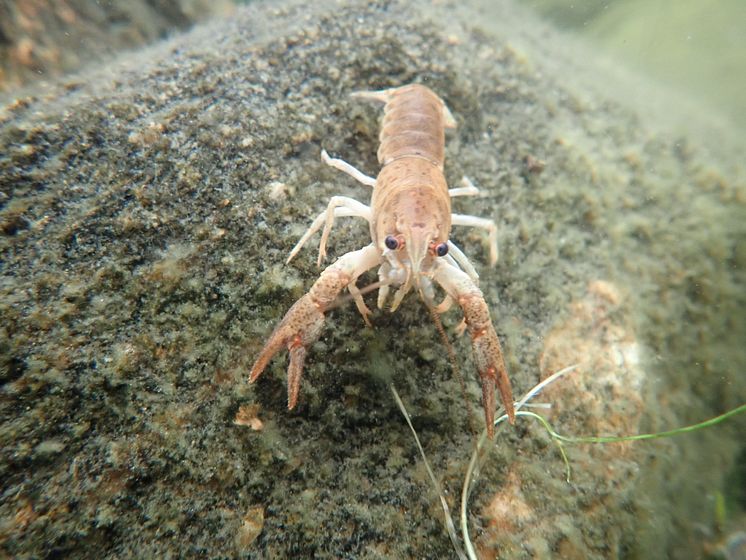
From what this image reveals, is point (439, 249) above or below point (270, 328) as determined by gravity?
above

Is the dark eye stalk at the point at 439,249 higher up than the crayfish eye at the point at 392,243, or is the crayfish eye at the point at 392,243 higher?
the crayfish eye at the point at 392,243

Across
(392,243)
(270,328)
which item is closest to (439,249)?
(392,243)

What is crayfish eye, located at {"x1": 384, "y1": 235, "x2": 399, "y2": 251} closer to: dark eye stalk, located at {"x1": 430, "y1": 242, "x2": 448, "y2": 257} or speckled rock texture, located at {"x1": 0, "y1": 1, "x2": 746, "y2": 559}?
dark eye stalk, located at {"x1": 430, "y1": 242, "x2": 448, "y2": 257}

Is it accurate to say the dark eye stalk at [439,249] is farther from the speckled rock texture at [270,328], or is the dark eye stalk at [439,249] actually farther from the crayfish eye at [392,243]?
the speckled rock texture at [270,328]

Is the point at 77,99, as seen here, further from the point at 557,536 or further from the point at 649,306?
the point at 649,306

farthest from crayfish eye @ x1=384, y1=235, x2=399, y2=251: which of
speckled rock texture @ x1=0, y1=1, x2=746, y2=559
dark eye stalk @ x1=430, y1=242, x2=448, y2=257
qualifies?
speckled rock texture @ x1=0, y1=1, x2=746, y2=559

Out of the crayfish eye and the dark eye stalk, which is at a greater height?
the crayfish eye

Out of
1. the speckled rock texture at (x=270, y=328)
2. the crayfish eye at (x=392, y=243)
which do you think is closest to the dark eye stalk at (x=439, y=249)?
the crayfish eye at (x=392, y=243)

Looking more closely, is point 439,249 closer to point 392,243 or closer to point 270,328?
point 392,243
